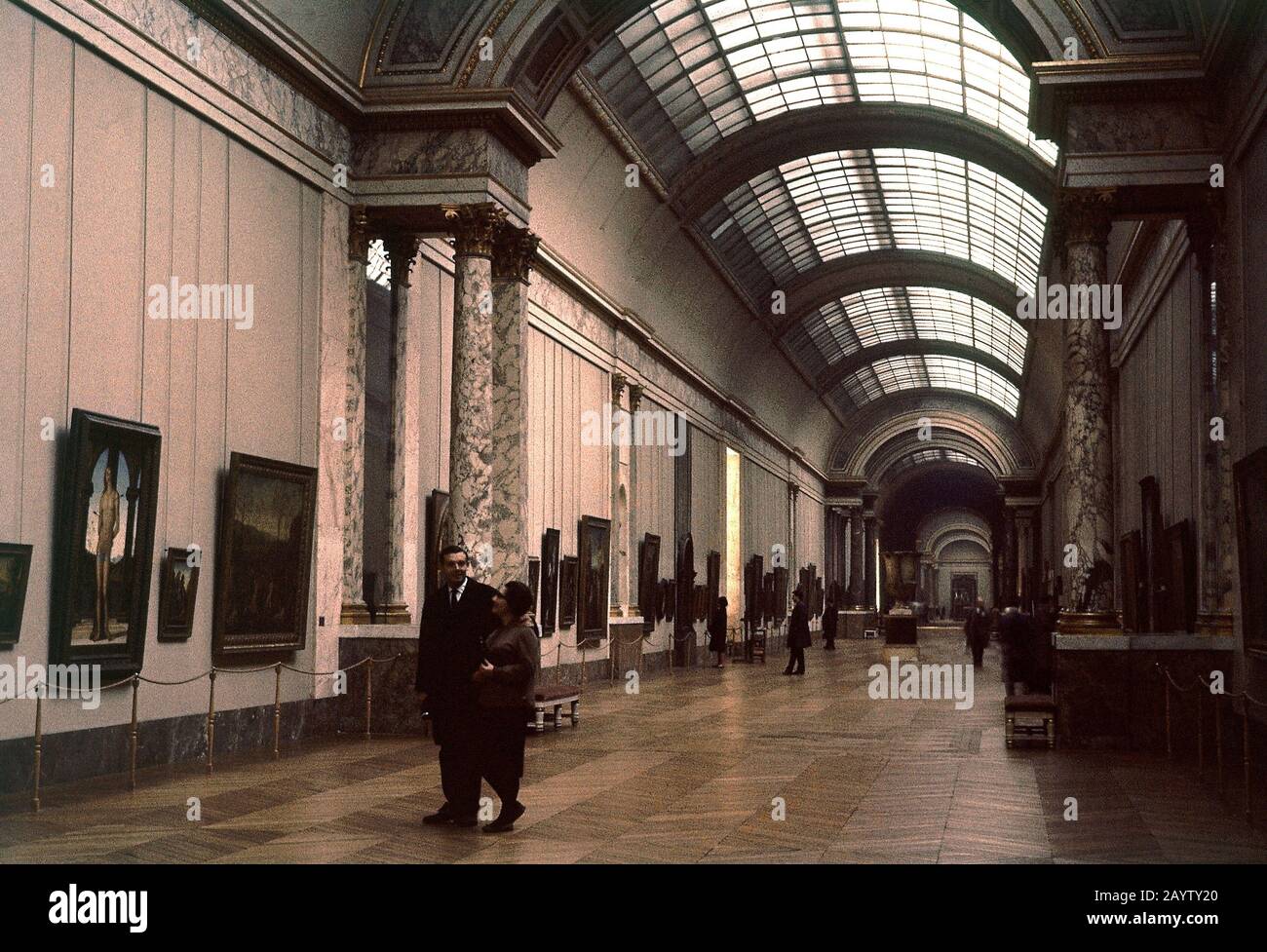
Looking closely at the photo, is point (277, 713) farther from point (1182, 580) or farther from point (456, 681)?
point (1182, 580)

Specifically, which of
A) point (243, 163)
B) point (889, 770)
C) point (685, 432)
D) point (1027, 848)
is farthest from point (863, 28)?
point (1027, 848)

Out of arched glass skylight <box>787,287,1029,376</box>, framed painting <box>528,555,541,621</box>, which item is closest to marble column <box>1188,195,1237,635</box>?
framed painting <box>528,555,541,621</box>

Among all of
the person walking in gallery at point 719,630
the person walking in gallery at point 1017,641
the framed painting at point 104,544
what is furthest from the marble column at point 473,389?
the person walking in gallery at point 719,630

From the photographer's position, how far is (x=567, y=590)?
2445cm

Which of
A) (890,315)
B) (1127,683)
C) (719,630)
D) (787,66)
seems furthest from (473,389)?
(890,315)

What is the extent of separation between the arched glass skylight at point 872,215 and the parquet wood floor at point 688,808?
1952cm

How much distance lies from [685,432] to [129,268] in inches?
920

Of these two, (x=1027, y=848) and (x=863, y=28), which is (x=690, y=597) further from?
(x=1027, y=848)

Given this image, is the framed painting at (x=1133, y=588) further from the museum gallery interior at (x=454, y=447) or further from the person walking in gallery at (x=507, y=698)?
the person walking in gallery at (x=507, y=698)

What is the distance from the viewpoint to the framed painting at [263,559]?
532 inches

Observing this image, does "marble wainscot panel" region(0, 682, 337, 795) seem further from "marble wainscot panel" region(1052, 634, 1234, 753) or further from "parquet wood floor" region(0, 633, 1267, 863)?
"marble wainscot panel" region(1052, 634, 1234, 753)

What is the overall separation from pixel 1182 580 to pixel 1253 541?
4.94 m

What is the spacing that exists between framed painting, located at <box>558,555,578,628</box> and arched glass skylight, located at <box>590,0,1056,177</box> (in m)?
7.72
